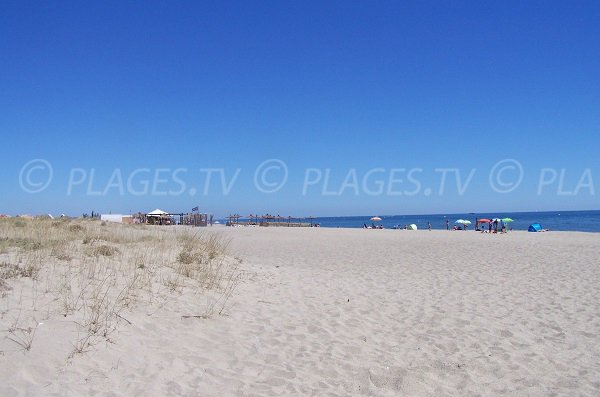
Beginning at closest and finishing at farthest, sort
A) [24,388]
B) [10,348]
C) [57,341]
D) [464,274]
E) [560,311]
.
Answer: [24,388] → [10,348] → [57,341] → [560,311] → [464,274]

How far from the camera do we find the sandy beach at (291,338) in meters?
3.95

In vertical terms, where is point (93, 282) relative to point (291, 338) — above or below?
above

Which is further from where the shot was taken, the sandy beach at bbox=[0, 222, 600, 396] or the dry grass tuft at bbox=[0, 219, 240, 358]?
the dry grass tuft at bbox=[0, 219, 240, 358]

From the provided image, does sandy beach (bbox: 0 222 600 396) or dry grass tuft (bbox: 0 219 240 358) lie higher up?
dry grass tuft (bbox: 0 219 240 358)

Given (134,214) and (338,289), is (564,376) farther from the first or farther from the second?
(134,214)

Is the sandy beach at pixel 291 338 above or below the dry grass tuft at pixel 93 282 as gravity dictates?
below

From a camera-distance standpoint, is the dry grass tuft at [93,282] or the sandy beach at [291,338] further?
the dry grass tuft at [93,282]

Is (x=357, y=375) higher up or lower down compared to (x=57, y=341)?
lower down

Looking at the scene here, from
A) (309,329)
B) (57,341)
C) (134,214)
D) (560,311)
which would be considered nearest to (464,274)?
(560,311)

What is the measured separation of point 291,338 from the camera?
5.46 m

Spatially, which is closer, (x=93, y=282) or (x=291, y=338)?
(x=291, y=338)

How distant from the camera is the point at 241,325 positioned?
5793 mm

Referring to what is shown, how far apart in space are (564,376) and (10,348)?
5.58 m

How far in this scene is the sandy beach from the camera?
13.0 ft
